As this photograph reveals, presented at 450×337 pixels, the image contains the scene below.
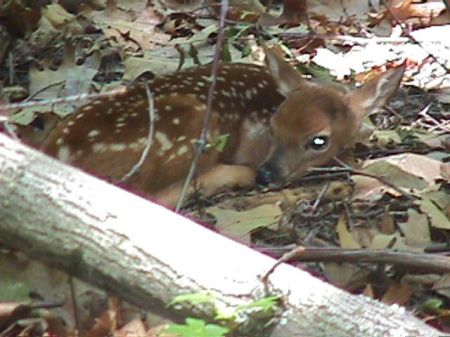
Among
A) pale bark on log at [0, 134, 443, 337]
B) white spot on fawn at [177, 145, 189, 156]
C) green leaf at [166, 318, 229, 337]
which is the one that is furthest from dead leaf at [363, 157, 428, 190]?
green leaf at [166, 318, 229, 337]

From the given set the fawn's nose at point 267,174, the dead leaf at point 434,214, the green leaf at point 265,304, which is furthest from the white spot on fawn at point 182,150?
the green leaf at point 265,304

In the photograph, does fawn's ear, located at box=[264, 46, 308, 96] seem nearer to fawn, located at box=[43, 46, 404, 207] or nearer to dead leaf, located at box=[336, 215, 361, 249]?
fawn, located at box=[43, 46, 404, 207]

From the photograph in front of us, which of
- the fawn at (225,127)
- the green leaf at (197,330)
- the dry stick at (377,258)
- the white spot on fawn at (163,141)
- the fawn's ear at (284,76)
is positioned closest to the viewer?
the green leaf at (197,330)

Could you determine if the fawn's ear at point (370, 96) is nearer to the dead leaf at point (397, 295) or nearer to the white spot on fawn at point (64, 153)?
the white spot on fawn at point (64, 153)

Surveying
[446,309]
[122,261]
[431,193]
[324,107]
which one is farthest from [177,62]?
[122,261]

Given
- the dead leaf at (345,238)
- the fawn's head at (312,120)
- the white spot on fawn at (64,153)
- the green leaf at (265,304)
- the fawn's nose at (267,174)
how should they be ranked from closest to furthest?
the green leaf at (265,304) < the dead leaf at (345,238) < the white spot on fawn at (64,153) < the fawn's nose at (267,174) < the fawn's head at (312,120)

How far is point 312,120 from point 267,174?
15.7 inches

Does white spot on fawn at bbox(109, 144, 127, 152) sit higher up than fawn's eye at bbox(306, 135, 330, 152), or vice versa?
white spot on fawn at bbox(109, 144, 127, 152)

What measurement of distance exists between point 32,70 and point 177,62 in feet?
2.71

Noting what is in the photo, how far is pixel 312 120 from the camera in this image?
5.80m

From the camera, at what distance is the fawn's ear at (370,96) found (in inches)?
234

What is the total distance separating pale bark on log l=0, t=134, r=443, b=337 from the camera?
2.93 m

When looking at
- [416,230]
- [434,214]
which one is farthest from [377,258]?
[434,214]

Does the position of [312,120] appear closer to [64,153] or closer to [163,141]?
[163,141]
